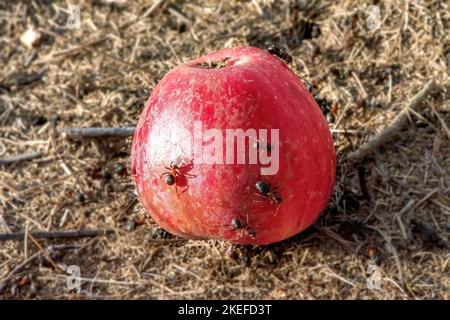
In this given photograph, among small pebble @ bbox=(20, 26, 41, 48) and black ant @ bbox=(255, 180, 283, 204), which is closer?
black ant @ bbox=(255, 180, 283, 204)

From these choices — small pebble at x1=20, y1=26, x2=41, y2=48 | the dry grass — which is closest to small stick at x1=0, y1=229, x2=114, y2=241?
the dry grass

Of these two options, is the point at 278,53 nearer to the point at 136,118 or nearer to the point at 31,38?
the point at 136,118

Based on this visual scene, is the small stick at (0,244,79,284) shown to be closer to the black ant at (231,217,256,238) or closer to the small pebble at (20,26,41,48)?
the black ant at (231,217,256,238)

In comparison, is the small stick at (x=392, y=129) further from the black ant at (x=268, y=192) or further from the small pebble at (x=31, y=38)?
the small pebble at (x=31, y=38)

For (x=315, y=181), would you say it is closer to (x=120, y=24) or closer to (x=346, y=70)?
(x=346, y=70)

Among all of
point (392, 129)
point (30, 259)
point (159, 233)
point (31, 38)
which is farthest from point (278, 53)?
point (31, 38)

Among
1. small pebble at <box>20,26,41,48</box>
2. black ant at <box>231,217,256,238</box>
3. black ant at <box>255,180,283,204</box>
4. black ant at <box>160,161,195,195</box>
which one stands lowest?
black ant at <box>231,217,256,238</box>
